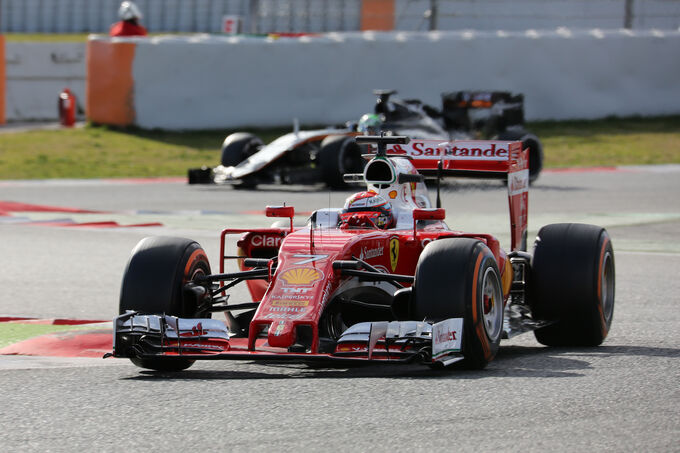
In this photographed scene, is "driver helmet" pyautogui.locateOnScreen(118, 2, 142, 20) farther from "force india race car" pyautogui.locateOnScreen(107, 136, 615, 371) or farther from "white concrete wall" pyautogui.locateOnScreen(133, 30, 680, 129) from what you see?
"force india race car" pyautogui.locateOnScreen(107, 136, 615, 371)

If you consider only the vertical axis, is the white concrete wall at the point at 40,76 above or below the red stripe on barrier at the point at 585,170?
above

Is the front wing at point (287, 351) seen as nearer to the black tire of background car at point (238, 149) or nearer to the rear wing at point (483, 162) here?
the rear wing at point (483, 162)

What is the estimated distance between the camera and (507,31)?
86.1ft

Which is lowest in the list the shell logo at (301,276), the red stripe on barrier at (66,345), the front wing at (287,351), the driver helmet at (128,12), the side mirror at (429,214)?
the red stripe on barrier at (66,345)

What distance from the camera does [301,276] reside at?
22.2ft

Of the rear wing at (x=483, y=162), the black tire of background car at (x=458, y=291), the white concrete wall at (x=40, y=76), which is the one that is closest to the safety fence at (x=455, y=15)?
the white concrete wall at (x=40, y=76)

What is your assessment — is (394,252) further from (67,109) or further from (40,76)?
(40,76)

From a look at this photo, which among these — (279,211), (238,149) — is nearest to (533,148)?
(238,149)

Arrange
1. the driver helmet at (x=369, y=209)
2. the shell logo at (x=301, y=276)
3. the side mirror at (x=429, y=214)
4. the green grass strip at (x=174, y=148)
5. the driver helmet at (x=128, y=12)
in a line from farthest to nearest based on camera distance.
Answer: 1. the driver helmet at (x=128, y=12)
2. the green grass strip at (x=174, y=148)
3. the driver helmet at (x=369, y=209)
4. the side mirror at (x=429, y=214)
5. the shell logo at (x=301, y=276)

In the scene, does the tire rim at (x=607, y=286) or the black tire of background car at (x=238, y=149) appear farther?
the black tire of background car at (x=238, y=149)

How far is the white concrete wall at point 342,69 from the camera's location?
79.7ft

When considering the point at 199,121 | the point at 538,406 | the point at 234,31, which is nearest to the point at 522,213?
the point at 538,406

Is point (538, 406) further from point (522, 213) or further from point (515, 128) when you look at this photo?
point (515, 128)

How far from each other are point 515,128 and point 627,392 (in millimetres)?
13811
